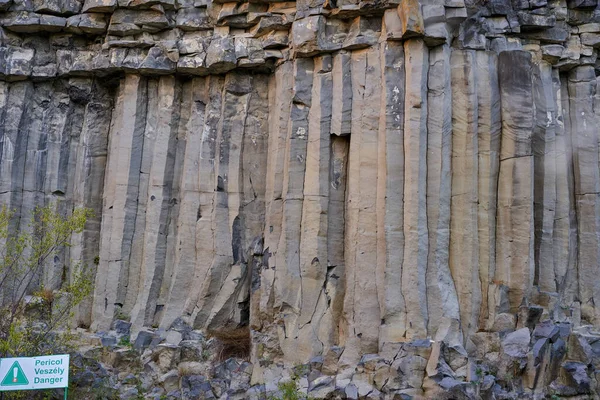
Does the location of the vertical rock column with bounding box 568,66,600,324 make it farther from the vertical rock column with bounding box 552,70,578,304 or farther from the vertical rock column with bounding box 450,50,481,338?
the vertical rock column with bounding box 450,50,481,338

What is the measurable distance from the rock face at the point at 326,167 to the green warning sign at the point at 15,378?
18.3 ft

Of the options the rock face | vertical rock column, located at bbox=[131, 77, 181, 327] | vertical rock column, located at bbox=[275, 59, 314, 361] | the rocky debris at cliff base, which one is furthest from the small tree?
vertical rock column, located at bbox=[275, 59, 314, 361]

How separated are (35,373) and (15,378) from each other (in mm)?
304

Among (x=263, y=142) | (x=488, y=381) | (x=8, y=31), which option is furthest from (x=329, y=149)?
(x=8, y=31)

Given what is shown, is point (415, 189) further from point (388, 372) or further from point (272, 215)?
point (388, 372)

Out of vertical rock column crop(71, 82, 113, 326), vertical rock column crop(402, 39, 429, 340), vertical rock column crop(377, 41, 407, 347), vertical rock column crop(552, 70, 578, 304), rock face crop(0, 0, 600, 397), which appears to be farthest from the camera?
vertical rock column crop(71, 82, 113, 326)

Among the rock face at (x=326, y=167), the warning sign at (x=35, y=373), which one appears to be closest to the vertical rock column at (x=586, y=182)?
the rock face at (x=326, y=167)

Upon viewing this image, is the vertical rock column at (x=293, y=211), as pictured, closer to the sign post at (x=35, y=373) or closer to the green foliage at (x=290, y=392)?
the green foliage at (x=290, y=392)

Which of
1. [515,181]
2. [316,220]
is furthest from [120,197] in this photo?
[515,181]

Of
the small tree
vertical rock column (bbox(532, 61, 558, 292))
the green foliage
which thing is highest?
vertical rock column (bbox(532, 61, 558, 292))

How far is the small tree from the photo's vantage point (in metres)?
17.9

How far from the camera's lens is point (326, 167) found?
65.1 feet

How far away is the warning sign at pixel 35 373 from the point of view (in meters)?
14.8

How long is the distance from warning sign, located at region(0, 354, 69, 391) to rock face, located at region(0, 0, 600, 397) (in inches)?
206
